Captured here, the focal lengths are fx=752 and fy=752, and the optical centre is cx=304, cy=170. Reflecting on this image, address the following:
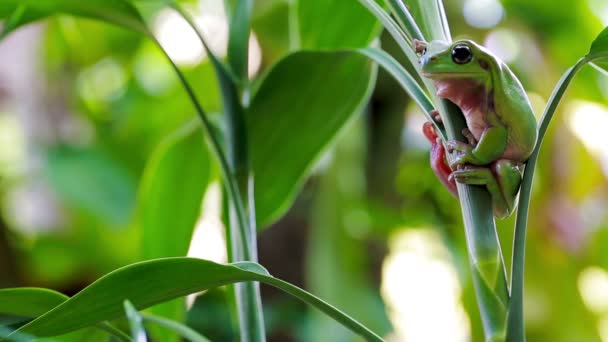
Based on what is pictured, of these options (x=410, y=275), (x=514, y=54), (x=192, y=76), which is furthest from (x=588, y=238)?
(x=192, y=76)

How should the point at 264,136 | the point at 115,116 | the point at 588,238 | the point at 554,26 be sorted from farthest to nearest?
1. the point at 115,116
2. the point at 554,26
3. the point at 588,238
4. the point at 264,136

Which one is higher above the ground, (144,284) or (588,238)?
(144,284)

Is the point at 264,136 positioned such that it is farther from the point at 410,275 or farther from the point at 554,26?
the point at 410,275

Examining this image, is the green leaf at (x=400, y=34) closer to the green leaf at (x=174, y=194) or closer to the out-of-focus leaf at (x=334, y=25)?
the out-of-focus leaf at (x=334, y=25)

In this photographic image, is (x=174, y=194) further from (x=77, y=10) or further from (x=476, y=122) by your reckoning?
(x=476, y=122)

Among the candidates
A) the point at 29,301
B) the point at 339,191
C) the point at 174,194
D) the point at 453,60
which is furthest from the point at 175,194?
the point at 339,191

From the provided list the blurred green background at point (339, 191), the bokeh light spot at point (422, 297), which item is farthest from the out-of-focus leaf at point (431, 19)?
the bokeh light spot at point (422, 297)

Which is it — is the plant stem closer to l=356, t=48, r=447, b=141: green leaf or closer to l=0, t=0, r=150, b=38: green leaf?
l=356, t=48, r=447, b=141: green leaf
